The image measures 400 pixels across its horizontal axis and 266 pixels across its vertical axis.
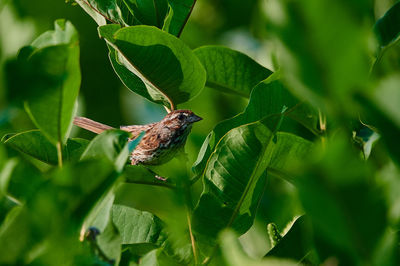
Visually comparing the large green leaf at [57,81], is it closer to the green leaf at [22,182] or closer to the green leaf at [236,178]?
the green leaf at [22,182]

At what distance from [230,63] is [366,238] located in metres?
1.27

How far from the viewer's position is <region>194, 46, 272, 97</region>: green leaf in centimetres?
203

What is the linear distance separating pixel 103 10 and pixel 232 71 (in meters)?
0.50

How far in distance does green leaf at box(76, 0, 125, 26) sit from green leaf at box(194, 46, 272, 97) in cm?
37

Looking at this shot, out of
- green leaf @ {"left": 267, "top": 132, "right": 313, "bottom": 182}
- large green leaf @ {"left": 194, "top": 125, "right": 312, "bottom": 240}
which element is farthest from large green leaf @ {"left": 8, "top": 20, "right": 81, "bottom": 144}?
green leaf @ {"left": 267, "top": 132, "right": 313, "bottom": 182}

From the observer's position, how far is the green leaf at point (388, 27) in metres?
1.58

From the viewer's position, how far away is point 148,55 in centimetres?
200

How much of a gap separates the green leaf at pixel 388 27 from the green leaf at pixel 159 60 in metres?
0.57

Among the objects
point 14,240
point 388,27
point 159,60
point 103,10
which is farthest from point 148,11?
point 14,240

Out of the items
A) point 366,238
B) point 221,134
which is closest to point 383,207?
point 366,238

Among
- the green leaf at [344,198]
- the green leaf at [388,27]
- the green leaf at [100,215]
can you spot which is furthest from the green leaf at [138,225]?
the green leaf at [344,198]

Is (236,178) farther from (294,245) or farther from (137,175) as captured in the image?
(137,175)

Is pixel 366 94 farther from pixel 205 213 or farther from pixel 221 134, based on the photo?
pixel 221 134

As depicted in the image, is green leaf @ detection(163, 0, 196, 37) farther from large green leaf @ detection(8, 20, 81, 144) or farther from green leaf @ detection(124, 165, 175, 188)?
large green leaf @ detection(8, 20, 81, 144)
